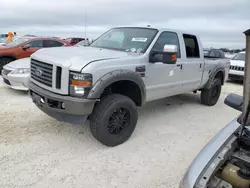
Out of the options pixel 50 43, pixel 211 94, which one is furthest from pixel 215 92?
pixel 50 43

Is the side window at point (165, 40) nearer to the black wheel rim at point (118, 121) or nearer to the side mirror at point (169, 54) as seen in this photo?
the side mirror at point (169, 54)

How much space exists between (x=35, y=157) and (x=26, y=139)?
0.61 metres

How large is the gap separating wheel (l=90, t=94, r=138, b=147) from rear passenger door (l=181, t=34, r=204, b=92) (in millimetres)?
1779

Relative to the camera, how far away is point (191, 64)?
516cm

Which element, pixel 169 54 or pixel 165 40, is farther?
pixel 165 40

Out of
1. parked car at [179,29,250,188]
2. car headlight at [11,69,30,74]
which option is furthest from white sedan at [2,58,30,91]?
parked car at [179,29,250,188]

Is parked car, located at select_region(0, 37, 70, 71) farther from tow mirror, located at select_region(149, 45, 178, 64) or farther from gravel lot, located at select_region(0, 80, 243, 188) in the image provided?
tow mirror, located at select_region(149, 45, 178, 64)

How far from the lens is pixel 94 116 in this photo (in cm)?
349

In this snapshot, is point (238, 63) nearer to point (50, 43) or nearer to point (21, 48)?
point (50, 43)

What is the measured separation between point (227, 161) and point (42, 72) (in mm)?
2821

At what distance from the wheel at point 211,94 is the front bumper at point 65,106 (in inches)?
152

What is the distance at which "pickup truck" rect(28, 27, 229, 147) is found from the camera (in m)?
3.28

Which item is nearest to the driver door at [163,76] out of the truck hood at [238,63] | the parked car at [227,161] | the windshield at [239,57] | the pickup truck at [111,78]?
the pickup truck at [111,78]

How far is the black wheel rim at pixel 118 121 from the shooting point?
144 inches
